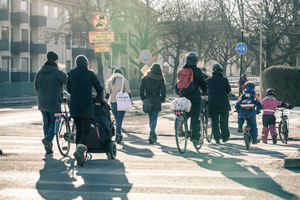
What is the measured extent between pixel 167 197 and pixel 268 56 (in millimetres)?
31593

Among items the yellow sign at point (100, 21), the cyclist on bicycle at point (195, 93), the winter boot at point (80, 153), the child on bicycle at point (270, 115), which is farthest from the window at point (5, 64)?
the winter boot at point (80, 153)

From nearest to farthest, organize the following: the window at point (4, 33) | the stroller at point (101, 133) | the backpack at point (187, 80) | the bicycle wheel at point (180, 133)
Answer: the stroller at point (101, 133), the bicycle wheel at point (180, 133), the backpack at point (187, 80), the window at point (4, 33)

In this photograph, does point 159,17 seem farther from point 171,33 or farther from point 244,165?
point 244,165

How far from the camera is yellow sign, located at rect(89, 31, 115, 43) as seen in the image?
1916 centimetres

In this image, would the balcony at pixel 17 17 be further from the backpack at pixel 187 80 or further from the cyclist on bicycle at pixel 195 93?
the backpack at pixel 187 80

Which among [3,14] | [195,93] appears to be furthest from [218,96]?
[3,14]

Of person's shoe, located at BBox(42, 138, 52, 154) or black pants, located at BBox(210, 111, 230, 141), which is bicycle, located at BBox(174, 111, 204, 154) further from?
person's shoe, located at BBox(42, 138, 52, 154)

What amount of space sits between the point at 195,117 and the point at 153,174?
2810 mm

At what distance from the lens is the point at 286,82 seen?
80.8 feet

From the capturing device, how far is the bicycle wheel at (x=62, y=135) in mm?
9500

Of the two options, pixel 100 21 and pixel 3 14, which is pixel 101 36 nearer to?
pixel 100 21

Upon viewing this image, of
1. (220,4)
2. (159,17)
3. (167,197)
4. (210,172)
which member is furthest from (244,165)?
(159,17)

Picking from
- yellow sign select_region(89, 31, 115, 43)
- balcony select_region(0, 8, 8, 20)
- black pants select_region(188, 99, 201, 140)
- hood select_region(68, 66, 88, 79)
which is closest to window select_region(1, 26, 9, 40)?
balcony select_region(0, 8, 8, 20)

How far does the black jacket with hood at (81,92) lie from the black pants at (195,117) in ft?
7.53
